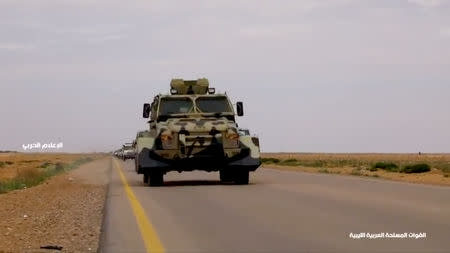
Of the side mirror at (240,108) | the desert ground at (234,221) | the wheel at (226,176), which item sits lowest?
the wheel at (226,176)

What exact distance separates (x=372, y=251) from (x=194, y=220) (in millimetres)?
4906

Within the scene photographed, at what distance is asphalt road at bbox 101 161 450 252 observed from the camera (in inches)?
389

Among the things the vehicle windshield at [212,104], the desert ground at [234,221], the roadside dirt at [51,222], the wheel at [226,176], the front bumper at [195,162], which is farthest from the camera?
the wheel at [226,176]

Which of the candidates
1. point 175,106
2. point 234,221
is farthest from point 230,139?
point 234,221

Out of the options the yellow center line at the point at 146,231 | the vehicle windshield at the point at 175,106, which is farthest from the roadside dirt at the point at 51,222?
the vehicle windshield at the point at 175,106

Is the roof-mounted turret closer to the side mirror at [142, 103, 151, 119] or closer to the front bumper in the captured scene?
the side mirror at [142, 103, 151, 119]

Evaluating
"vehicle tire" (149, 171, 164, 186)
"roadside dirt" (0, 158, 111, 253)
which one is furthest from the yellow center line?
"vehicle tire" (149, 171, 164, 186)

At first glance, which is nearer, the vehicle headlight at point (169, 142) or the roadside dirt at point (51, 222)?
the roadside dirt at point (51, 222)

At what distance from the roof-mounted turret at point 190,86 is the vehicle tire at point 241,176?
344 cm

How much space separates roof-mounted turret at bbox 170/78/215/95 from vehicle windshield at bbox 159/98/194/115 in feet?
5.03

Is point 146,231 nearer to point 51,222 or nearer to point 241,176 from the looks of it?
point 51,222

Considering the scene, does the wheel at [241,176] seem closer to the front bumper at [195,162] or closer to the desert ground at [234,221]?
the front bumper at [195,162]

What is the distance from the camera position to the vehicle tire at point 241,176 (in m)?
25.2

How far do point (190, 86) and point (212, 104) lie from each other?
6.57 feet
